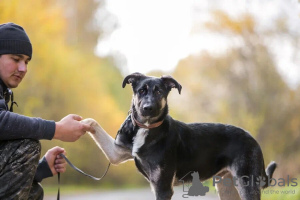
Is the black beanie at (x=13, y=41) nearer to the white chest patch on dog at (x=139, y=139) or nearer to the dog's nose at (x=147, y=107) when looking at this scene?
the dog's nose at (x=147, y=107)

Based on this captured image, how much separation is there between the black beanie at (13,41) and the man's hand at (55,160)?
720 mm

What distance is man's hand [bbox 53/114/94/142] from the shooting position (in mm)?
2387

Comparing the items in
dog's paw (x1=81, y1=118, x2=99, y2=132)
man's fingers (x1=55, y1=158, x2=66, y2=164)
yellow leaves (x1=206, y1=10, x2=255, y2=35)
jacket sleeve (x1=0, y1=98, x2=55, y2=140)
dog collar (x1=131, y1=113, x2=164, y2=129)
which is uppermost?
yellow leaves (x1=206, y1=10, x2=255, y2=35)

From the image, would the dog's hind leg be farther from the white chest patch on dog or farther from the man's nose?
the man's nose

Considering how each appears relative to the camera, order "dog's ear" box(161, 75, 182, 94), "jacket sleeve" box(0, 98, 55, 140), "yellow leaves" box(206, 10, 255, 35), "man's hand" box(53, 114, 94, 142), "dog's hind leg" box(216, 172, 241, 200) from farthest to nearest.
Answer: "yellow leaves" box(206, 10, 255, 35), "dog's hind leg" box(216, 172, 241, 200), "dog's ear" box(161, 75, 182, 94), "man's hand" box(53, 114, 94, 142), "jacket sleeve" box(0, 98, 55, 140)

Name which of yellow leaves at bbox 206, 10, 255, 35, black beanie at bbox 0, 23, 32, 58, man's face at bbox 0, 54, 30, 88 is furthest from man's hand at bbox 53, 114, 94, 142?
yellow leaves at bbox 206, 10, 255, 35

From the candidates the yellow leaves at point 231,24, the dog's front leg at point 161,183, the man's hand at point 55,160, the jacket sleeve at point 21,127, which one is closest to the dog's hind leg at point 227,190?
the dog's front leg at point 161,183

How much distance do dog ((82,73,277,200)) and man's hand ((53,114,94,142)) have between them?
0.65m

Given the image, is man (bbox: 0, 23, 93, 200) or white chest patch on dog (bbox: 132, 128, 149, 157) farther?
white chest patch on dog (bbox: 132, 128, 149, 157)

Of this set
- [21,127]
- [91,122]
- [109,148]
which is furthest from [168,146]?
[21,127]

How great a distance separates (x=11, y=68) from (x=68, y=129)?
573mm

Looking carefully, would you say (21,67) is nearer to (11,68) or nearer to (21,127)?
(11,68)

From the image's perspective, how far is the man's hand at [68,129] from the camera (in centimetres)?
239

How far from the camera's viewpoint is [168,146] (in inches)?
124
